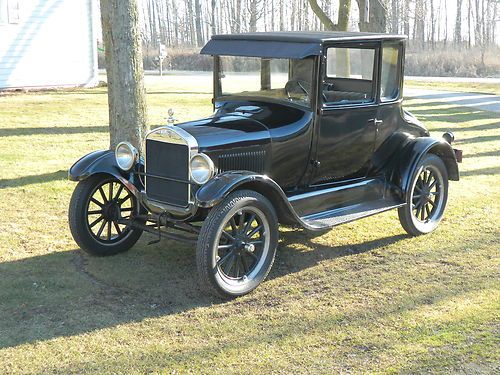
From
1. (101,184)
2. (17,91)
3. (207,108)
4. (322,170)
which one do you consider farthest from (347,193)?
(17,91)

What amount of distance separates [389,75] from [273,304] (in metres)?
2.48

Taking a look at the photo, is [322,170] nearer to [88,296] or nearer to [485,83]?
[88,296]

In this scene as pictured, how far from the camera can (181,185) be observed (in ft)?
15.2

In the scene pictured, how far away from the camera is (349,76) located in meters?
5.88

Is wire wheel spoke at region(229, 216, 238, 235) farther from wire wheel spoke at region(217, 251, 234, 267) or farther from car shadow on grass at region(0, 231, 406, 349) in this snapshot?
car shadow on grass at region(0, 231, 406, 349)

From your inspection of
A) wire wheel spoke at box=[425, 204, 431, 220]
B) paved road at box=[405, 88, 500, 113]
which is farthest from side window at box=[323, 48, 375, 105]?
paved road at box=[405, 88, 500, 113]

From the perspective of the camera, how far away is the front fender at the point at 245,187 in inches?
168

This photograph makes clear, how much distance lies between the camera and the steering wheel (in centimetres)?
511

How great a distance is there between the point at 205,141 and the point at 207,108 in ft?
35.2

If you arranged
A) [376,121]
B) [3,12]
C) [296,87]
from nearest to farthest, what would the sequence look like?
[296,87] → [376,121] → [3,12]

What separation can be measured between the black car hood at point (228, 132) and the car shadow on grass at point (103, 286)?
3.41 ft

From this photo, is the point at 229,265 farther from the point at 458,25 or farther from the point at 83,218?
the point at 458,25

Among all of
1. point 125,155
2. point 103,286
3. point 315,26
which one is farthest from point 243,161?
point 315,26

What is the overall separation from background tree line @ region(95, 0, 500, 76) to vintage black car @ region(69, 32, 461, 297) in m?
28.5
